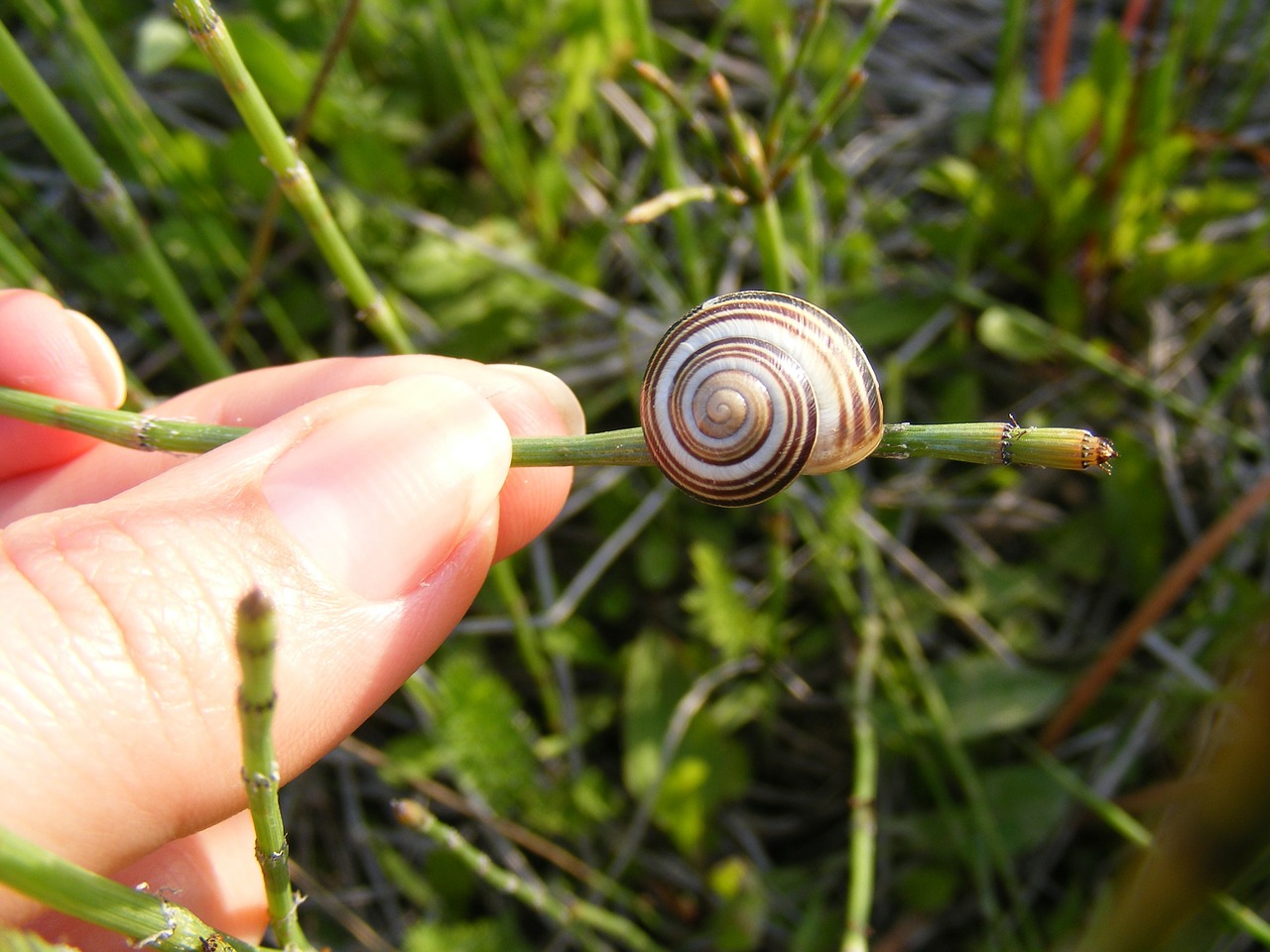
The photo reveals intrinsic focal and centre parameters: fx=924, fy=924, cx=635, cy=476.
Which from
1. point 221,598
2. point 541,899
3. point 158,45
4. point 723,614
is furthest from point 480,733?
point 158,45

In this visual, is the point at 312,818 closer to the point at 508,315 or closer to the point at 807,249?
the point at 508,315

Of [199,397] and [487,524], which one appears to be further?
[199,397]

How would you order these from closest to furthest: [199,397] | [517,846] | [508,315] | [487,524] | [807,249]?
1. [487,524]
2. [199,397]
3. [807,249]
4. [517,846]
5. [508,315]

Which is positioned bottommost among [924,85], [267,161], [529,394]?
[529,394]

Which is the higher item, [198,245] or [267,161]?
[198,245]

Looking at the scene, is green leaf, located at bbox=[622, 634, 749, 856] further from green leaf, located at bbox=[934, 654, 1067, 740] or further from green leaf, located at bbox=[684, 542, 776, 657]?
green leaf, located at bbox=[934, 654, 1067, 740]

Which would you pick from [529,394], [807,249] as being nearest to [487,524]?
[529,394]

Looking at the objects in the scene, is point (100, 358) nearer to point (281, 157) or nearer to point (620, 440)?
point (281, 157)

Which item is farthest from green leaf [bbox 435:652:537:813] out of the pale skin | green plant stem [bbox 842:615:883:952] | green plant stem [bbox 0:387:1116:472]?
green plant stem [bbox 0:387:1116:472]
